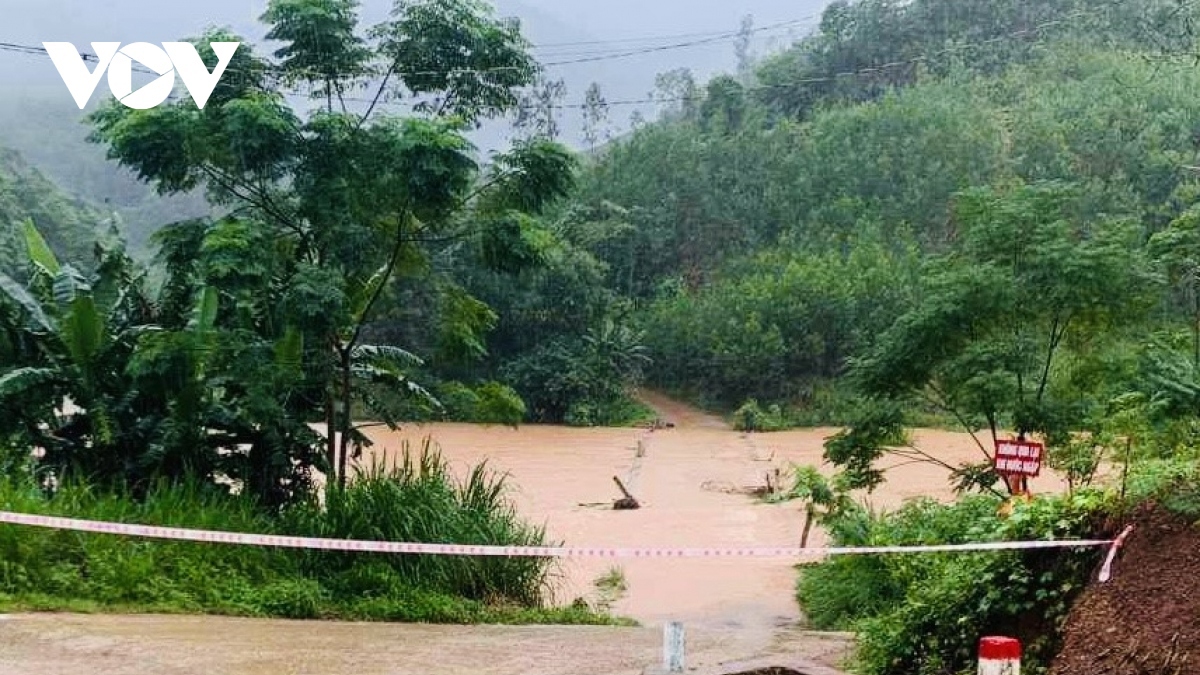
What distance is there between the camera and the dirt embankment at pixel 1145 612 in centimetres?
374

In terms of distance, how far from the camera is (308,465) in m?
9.37

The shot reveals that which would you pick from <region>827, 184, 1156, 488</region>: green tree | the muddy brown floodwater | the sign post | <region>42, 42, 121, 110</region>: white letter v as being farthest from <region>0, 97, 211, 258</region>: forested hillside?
the sign post

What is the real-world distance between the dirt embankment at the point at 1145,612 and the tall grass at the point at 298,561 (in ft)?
14.4

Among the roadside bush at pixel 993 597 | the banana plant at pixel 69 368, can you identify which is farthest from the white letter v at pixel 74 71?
the roadside bush at pixel 993 597

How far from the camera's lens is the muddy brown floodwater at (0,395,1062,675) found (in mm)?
5668

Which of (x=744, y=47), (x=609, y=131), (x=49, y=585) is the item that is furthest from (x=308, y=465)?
(x=744, y=47)

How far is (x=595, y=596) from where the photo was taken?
12523 millimetres

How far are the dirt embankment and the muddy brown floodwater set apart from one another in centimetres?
175

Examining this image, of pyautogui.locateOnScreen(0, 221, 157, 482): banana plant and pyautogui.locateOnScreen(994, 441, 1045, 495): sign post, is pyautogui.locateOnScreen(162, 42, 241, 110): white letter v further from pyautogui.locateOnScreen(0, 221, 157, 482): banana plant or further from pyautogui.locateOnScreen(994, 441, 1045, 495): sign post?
pyautogui.locateOnScreen(994, 441, 1045, 495): sign post

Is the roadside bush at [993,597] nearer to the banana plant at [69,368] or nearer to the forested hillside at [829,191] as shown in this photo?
the banana plant at [69,368]

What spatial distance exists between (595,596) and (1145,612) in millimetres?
8968

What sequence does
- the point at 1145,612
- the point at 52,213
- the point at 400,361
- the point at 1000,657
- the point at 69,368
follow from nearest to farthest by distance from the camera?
the point at 1000,657 < the point at 1145,612 < the point at 69,368 < the point at 400,361 < the point at 52,213

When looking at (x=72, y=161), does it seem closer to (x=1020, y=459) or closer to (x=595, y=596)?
(x=595, y=596)

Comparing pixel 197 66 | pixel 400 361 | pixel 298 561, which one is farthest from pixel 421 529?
pixel 197 66
